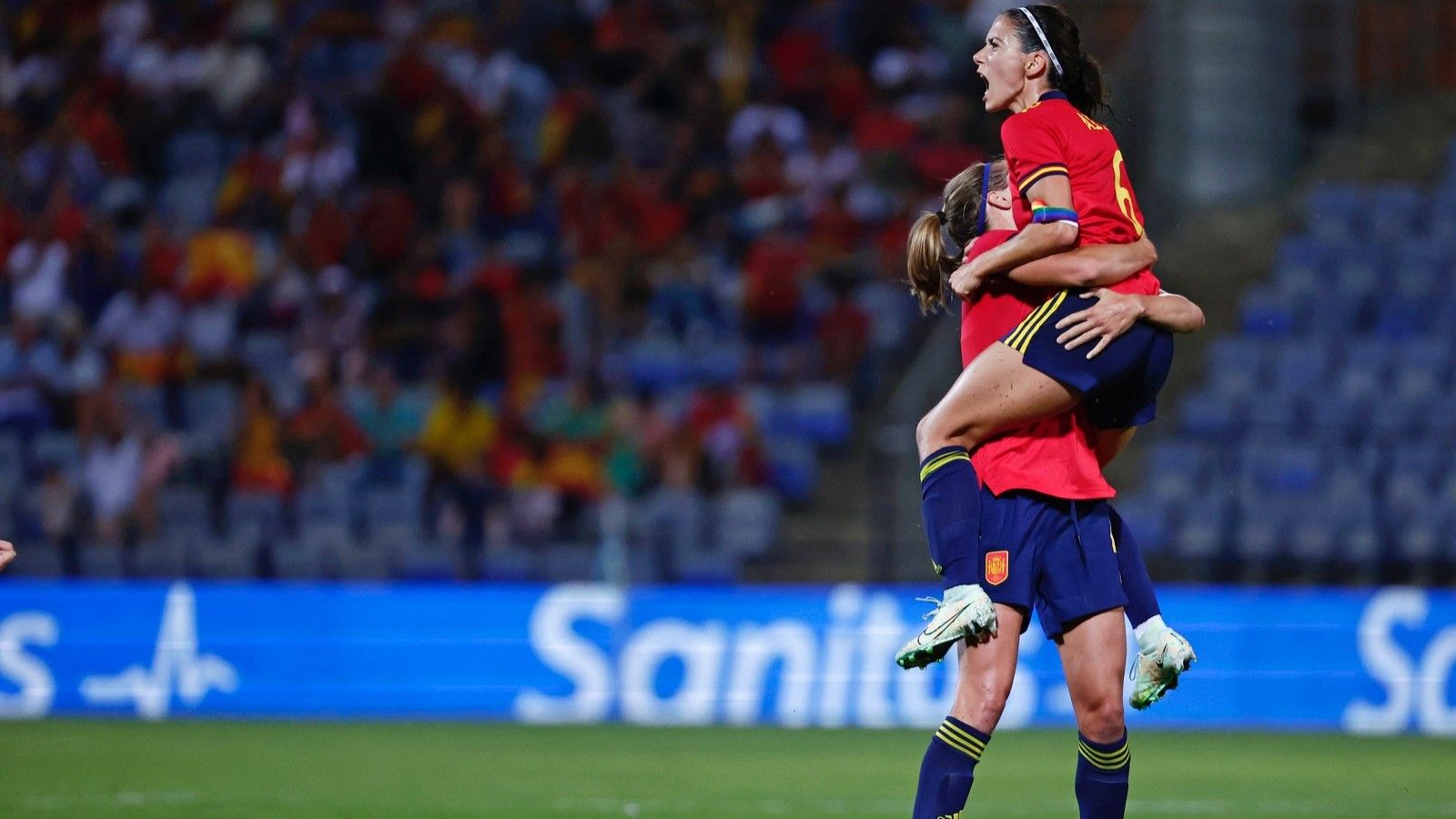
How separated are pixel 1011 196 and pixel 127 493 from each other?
31.8 ft

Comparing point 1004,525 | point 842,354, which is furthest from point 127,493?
point 1004,525

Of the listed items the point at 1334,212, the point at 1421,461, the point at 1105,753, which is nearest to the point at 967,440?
the point at 1105,753

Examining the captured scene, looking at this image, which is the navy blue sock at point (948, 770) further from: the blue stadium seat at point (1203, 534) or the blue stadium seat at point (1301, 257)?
the blue stadium seat at point (1301, 257)

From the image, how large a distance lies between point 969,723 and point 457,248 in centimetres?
1067

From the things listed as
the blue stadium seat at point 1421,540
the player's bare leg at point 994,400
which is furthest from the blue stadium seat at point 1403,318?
the player's bare leg at point 994,400

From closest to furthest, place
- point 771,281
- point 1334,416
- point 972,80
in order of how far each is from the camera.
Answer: point 1334,416, point 771,281, point 972,80

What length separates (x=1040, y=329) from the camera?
4.77 meters

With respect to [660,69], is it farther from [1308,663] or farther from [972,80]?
[1308,663]

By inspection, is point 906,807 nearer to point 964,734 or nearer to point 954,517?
point 964,734

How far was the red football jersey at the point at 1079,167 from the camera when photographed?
467 centimetres

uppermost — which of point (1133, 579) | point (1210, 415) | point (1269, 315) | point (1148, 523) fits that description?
point (1269, 315)

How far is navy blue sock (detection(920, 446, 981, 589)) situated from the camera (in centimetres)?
466

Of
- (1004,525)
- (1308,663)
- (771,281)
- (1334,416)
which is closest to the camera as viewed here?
(1004,525)

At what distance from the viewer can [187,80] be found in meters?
16.3
